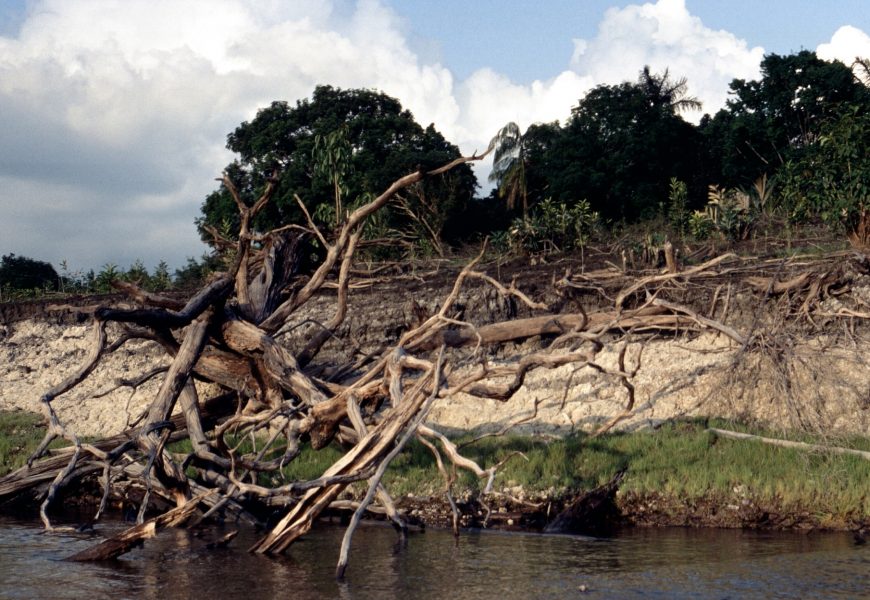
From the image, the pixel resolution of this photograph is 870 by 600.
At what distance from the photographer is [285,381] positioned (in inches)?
459

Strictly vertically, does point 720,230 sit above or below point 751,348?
above

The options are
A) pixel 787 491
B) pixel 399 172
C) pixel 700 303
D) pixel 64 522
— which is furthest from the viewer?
pixel 399 172

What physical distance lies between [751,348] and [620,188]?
874 inches

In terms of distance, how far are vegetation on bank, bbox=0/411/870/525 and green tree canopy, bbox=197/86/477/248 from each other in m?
16.9

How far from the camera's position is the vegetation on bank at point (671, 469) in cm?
1037

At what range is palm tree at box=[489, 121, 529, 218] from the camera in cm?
3369

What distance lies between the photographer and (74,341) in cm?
1902

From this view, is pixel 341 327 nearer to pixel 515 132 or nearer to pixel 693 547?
pixel 693 547

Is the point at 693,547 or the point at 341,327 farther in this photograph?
the point at 341,327

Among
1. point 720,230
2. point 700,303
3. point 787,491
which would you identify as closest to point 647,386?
point 700,303

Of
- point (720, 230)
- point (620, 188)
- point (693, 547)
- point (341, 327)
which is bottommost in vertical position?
point (693, 547)

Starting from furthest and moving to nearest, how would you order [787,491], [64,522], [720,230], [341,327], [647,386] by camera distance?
[720,230], [341,327], [647,386], [64,522], [787,491]

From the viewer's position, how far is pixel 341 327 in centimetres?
1670

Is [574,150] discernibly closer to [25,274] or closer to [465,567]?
[25,274]
